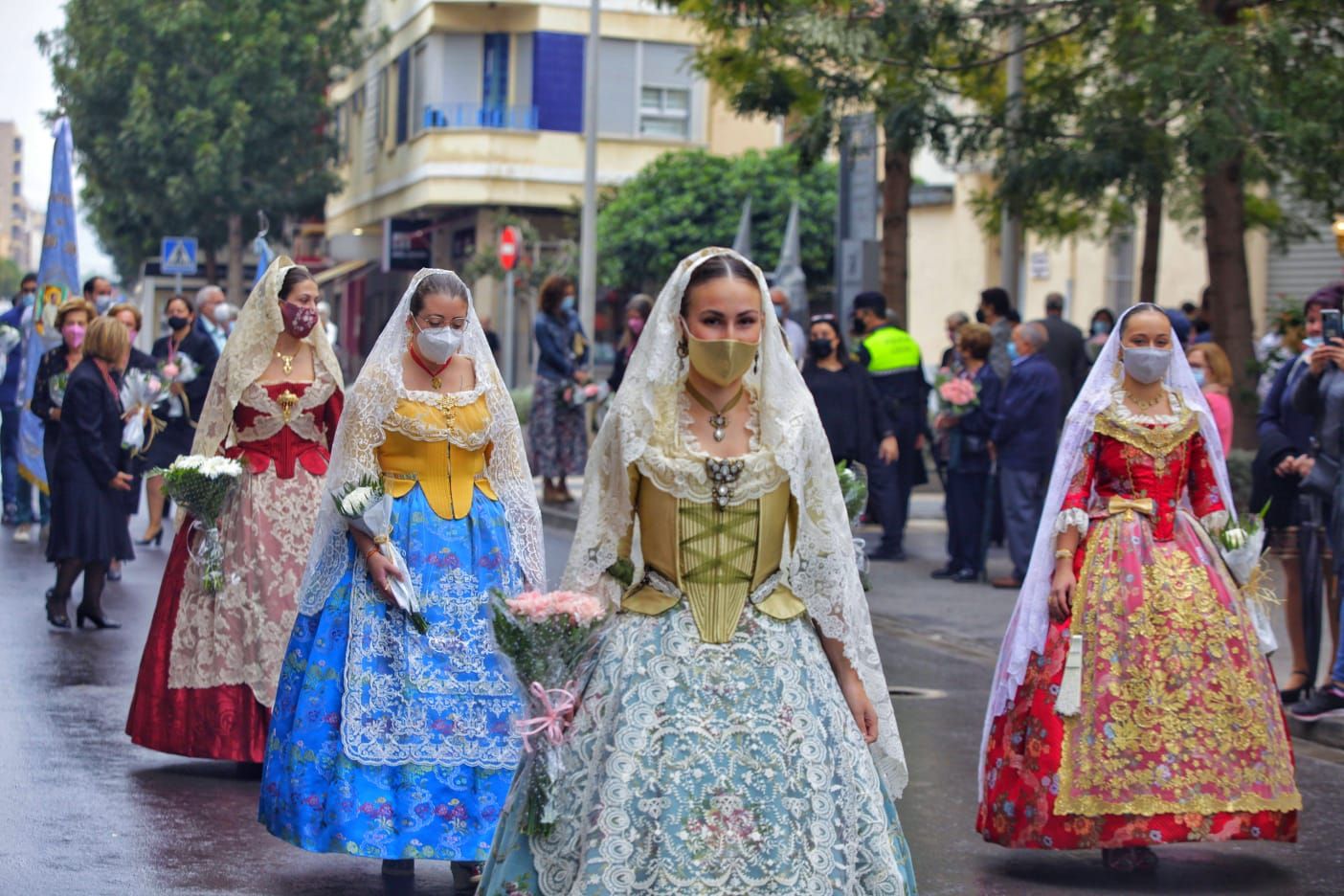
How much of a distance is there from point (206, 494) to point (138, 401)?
527 cm

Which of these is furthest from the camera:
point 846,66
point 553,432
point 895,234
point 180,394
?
point 895,234

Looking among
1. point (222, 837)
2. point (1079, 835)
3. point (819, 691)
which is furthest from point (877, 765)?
point (222, 837)

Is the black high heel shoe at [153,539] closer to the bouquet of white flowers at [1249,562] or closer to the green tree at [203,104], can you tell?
the bouquet of white flowers at [1249,562]

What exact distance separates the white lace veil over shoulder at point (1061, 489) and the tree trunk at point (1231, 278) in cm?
1032

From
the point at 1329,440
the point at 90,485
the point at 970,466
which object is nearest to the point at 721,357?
the point at 1329,440

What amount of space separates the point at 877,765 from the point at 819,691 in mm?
392

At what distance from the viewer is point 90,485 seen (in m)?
12.2

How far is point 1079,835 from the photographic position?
22.9 feet

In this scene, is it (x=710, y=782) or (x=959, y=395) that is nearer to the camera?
(x=710, y=782)

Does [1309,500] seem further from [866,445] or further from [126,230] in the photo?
[126,230]

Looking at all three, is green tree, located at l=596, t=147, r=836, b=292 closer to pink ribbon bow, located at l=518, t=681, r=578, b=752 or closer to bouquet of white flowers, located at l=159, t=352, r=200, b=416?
bouquet of white flowers, located at l=159, t=352, r=200, b=416

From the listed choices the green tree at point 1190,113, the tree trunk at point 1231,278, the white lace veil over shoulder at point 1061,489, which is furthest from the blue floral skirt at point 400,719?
the tree trunk at point 1231,278

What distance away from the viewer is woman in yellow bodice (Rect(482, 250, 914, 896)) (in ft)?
15.3

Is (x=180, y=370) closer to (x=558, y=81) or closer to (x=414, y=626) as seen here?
(x=414, y=626)
